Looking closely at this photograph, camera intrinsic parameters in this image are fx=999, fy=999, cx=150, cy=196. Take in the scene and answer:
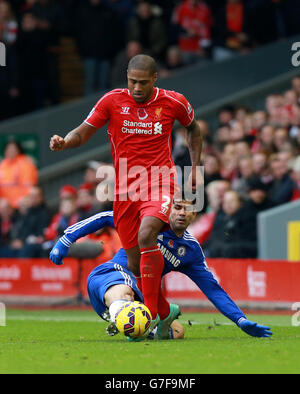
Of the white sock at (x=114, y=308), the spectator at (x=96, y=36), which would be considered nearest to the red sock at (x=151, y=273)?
the white sock at (x=114, y=308)

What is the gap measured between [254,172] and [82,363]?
30.3ft

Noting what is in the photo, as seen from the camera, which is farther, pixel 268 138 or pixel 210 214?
pixel 268 138

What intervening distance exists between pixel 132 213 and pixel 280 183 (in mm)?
7098

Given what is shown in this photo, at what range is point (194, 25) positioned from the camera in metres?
21.8

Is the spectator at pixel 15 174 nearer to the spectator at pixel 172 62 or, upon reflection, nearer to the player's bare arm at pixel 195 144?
the spectator at pixel 172 62

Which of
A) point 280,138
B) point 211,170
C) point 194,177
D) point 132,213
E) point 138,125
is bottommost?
point 132,213

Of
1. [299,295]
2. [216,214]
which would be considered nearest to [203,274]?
[299,295]

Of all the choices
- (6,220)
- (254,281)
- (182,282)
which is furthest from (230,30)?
(254,281)

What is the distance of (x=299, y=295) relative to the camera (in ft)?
47.8

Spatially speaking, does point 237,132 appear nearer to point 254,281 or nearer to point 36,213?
point 254,281

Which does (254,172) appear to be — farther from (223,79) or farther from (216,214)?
(223,79)

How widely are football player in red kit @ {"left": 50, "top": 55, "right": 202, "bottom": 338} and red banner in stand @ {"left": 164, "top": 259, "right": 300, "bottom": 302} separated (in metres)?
5.19

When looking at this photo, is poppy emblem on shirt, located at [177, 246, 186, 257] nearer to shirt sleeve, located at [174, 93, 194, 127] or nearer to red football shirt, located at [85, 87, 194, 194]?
red football shirt, located at [85, 87, 194, 194]
